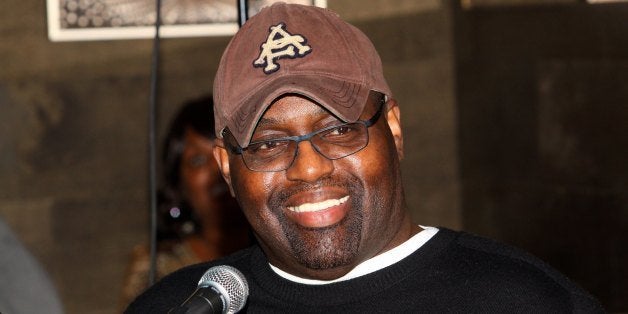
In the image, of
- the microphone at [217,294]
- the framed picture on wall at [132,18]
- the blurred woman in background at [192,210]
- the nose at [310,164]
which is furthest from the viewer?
the framed picture on wall at [132,18]

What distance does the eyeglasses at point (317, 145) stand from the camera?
1.86 m

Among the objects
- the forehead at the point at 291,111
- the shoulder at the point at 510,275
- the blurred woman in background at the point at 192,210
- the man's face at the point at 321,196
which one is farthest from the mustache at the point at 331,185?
the blurred woman in background at the point at 192,210

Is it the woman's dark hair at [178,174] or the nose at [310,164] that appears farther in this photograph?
the woman's dark hair at [178,174]

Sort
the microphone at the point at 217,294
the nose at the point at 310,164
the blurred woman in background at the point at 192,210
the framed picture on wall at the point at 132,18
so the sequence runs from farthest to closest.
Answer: the framed picture on wall at the point at 132,18, the blurred woman in background at the point at 192,210, the nose at the point at 310,164, the microphone at the point at 217,294

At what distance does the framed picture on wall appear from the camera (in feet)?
16.7

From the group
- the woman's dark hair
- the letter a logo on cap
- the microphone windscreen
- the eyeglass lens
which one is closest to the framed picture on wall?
the woman's dark hair

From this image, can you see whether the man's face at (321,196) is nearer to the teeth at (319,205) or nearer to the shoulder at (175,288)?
the teeth at (319,205)

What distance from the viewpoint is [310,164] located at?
6.07 ft

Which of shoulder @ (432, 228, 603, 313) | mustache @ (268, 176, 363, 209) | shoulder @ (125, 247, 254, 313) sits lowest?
shoulder @ (125, 247, 254, 313)

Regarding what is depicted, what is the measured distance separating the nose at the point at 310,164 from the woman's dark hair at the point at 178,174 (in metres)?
2.29

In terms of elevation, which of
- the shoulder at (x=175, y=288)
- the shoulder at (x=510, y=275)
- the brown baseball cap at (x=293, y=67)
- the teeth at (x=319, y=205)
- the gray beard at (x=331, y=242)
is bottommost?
the shoulder at (x=175, y=288)

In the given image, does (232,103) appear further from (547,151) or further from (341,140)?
(547,151)

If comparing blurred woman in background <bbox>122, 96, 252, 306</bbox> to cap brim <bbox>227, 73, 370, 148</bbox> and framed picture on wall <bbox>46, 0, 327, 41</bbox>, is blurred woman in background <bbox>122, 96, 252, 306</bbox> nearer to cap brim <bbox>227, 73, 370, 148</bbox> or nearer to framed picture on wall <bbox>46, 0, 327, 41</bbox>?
framed picture on wall <bbox>46, 0, 327, 41</bbox>

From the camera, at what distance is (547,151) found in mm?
5492
